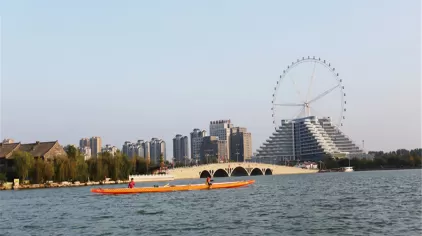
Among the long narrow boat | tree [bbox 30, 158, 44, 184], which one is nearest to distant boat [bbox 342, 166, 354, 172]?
tree [bbox 30, 158, 44, 184]

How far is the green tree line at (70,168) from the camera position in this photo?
102 metres

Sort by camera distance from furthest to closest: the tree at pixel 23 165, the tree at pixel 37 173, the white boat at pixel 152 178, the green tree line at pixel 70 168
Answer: the white boat at pixel 152 178, the green tree line at pixel 70 168, the tree at pixel 37 173, the tree at pixel 23 165

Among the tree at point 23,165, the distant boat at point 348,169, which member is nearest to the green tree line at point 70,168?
the tree at point 23,165

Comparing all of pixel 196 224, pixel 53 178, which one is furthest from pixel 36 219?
pixel 53 178

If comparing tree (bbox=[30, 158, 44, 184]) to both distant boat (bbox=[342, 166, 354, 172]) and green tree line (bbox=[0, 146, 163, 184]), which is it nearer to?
green tree line (bbox=[0, 146, 163, 184])

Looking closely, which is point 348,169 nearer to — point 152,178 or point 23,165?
point 152,178

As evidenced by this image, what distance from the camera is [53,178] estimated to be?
10519cm

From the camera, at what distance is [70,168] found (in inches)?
4210

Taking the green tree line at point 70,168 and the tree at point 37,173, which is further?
the green tree line at point 70,168

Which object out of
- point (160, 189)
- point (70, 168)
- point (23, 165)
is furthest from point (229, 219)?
point (70, 168)

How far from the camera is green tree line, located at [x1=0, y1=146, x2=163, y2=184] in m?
102

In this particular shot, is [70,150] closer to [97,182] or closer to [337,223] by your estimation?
[97,182]

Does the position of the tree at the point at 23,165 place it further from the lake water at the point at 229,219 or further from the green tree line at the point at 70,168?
the lake water at the point at 229,219

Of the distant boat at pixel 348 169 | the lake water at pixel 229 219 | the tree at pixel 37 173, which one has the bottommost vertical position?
the lake water at pixel 229 219
